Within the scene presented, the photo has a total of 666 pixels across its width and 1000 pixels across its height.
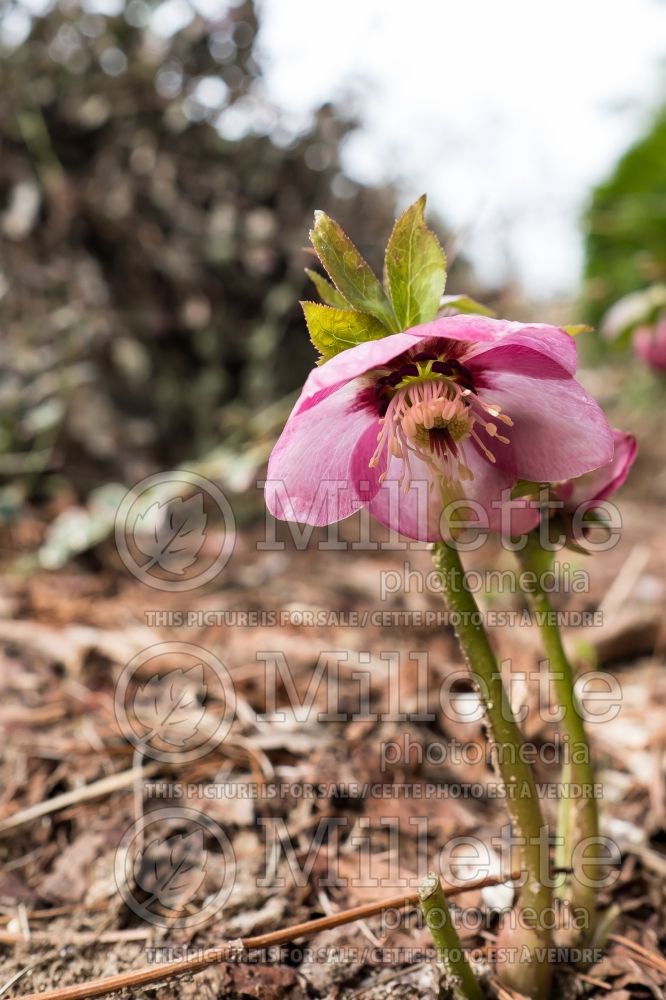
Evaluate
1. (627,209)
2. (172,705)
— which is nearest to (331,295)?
(172,705)

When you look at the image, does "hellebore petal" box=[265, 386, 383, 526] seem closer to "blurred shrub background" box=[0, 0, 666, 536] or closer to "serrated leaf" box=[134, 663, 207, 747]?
"serrated leaf" box=[134, 663, 207, 747]

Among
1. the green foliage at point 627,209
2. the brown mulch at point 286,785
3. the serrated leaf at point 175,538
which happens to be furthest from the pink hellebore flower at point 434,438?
the green foliage at point 627,209

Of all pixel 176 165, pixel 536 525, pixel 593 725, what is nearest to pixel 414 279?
pixel 536 525

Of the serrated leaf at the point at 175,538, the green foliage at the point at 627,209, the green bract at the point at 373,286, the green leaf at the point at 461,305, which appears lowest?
the green bract at the point at 373,286

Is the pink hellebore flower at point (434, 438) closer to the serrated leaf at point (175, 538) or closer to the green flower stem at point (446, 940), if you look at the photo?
the green flower stem at point (446, 940)

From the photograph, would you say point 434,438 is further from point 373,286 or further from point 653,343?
point 653,343

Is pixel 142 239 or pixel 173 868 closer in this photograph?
pixel 173 868
